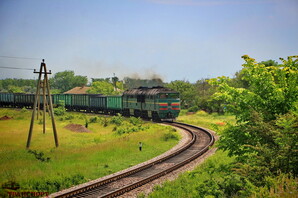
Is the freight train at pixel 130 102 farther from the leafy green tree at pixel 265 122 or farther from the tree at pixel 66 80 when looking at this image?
the tree at pixel 66 80

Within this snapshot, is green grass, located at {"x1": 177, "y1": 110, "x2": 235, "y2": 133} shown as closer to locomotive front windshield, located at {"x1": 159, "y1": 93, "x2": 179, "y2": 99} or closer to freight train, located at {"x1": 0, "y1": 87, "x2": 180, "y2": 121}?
freight train, located at {"x1": 0, "y1": 87, "x2": 180, "y2": 121}

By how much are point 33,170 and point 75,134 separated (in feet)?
48.4

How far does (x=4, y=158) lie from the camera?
734 inches

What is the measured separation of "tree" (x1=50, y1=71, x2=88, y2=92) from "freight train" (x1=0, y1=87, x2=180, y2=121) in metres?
66.0

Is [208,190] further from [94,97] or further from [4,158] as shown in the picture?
[94,97]

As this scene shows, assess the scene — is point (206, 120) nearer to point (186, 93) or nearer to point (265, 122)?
point (186, 93)

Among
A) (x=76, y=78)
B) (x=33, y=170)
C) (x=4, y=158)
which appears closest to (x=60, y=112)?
(x=4, y=158)

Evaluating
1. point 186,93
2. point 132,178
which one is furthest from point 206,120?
point 132,178

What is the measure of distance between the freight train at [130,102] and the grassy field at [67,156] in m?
3.82

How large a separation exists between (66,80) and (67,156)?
4725 inches

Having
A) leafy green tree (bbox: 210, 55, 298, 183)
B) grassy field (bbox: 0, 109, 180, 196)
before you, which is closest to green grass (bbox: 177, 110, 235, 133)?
grassy field (bbox: 0, 109, 180, 196)

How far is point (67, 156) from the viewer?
19500mm

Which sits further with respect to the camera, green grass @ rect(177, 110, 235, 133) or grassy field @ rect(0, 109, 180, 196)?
green grass @ rect(177, 110, 235, 133)

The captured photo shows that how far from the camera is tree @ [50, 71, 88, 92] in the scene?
131375 millimetres
